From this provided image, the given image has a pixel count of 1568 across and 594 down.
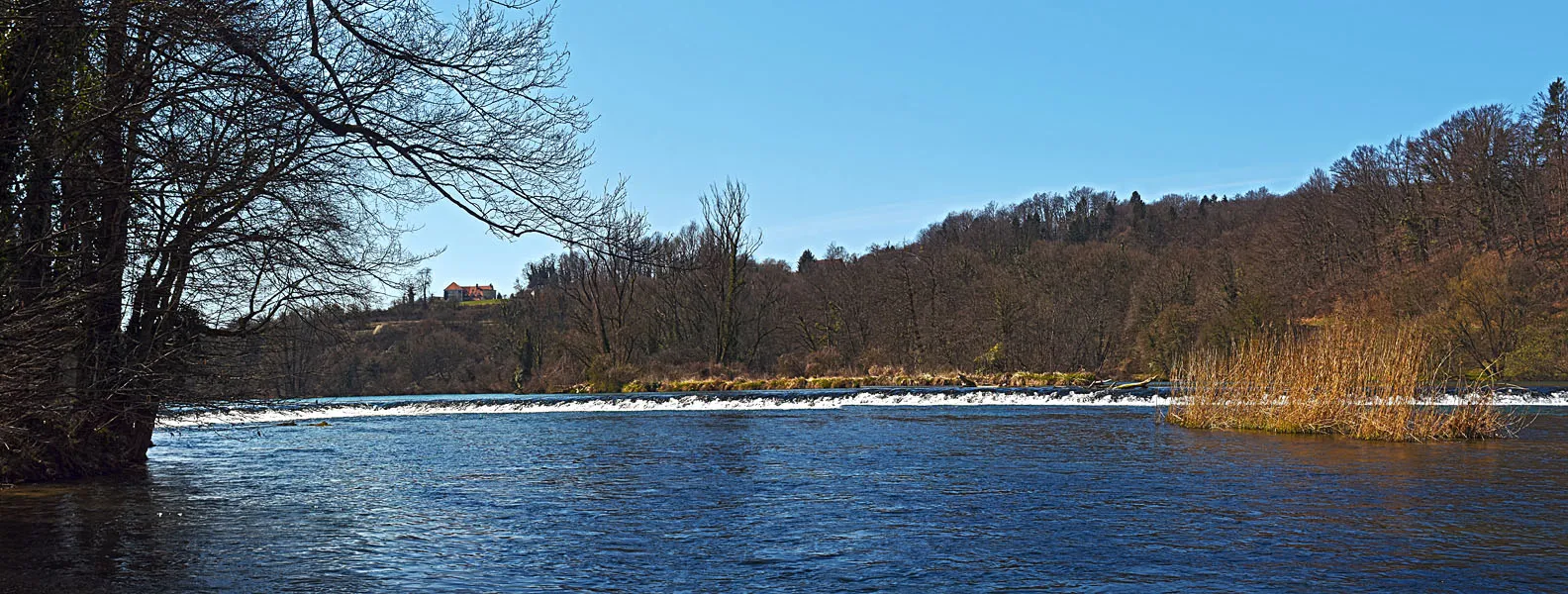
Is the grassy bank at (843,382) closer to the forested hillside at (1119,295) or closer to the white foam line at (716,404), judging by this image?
the forested hillside at (1119,295)

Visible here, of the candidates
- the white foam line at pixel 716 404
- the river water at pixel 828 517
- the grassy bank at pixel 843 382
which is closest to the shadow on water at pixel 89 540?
the river water at pixel 828 517

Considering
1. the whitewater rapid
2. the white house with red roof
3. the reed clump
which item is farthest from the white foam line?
the white house with red roof

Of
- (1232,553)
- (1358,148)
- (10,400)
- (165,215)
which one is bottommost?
(1232,553)

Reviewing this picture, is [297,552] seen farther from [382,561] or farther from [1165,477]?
[1165,477]

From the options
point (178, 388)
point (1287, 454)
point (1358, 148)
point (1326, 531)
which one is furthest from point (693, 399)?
point (1358, 148)

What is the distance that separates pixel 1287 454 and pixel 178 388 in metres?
13.2

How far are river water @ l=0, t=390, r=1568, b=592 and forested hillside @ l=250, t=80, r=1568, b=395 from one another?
25.5 meters

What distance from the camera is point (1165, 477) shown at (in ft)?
40.1

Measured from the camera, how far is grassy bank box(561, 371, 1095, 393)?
38844mm

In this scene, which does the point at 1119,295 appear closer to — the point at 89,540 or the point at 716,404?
the point at 716,404

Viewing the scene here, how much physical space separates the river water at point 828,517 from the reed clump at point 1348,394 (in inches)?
24.0

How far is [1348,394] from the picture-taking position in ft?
54.7

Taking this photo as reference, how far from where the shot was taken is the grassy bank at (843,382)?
3884cm

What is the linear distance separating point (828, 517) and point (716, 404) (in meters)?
22.6
